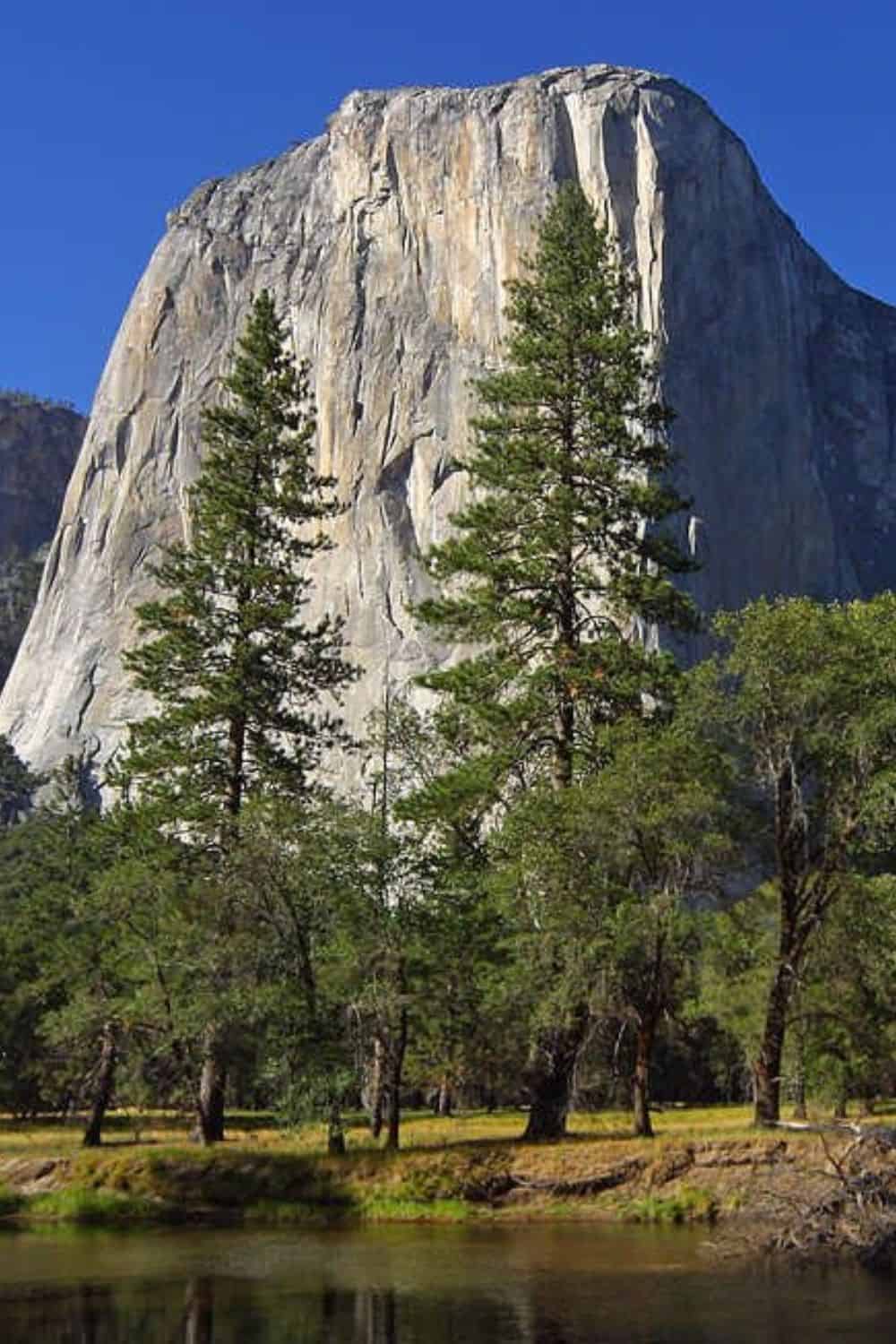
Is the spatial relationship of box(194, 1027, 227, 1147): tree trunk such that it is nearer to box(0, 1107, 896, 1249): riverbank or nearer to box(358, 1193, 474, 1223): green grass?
box(0, 1107, 896, 1249): riverbank

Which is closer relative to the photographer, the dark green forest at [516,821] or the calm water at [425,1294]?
the calm water at [425,1294]

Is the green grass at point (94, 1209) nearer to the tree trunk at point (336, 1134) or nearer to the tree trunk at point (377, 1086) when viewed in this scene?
the tree trunk at point (336, 1134)

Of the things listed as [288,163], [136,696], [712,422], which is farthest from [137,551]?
[712,422]

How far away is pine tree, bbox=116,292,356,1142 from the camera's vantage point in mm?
32250

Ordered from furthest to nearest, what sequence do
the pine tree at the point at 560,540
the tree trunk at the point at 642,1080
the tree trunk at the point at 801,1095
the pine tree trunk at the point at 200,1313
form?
the tree trunk at the point at 801,1095, the pine tree at the point at 560,540, the tree trunk at the point at 642,1080, the pine tree trunk at the point at 200,1313

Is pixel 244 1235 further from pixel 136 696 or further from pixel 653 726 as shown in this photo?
pixel 136 696

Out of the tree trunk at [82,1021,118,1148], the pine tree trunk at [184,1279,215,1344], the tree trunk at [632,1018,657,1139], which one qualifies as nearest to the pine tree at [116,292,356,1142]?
the tree trunk at [82,1021,118,1148]

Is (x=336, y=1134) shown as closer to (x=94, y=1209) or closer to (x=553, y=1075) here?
(x=553, y=1075)

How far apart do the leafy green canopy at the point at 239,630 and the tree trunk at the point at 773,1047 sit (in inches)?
431

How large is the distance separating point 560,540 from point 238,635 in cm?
767

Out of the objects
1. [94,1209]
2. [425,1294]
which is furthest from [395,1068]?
[425,1294]

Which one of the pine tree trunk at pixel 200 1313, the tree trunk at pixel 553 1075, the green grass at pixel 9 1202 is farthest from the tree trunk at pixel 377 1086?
the pine tree trunk at pixel 200 1313

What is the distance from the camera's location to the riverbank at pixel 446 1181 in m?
22.1

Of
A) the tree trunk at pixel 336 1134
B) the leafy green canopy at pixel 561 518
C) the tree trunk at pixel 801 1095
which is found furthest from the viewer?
the tree trunk at pixel 801 1095
